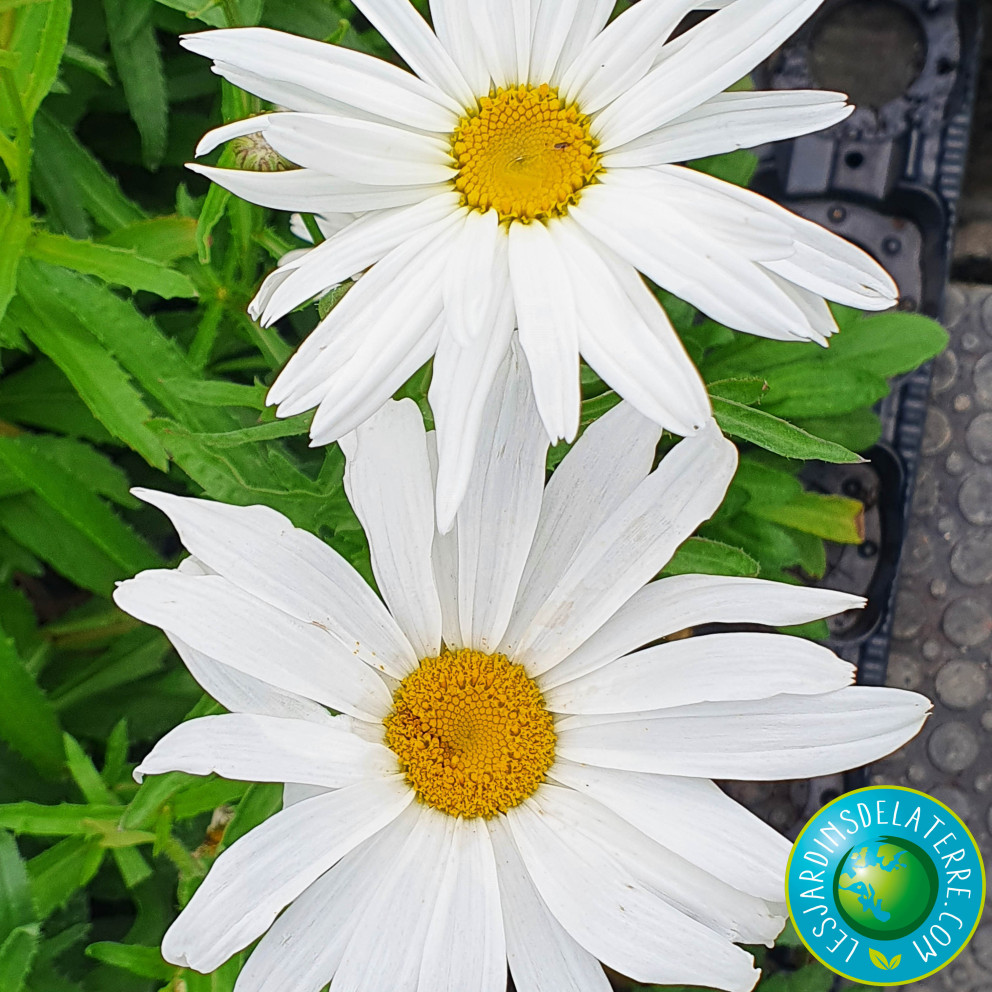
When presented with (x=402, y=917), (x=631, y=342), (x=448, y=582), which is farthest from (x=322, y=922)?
(x=631, y=342)

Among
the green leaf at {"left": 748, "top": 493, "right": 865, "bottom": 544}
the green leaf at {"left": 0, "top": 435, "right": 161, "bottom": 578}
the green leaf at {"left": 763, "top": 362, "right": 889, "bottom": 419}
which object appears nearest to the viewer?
the green leaf at {"left": 0, "top": 435, "right": 161, "bottom": 578}

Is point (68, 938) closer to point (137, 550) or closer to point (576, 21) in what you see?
point (137, 550)

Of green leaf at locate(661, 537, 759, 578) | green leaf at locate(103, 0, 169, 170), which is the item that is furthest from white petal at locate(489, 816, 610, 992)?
green leaf at locate(103, 0, 169, 170)

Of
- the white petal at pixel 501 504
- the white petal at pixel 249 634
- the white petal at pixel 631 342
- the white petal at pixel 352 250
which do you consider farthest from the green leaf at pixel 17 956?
the white petal at pixel 631 342

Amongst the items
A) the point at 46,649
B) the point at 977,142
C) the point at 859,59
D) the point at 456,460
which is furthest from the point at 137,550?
the point at 977,142

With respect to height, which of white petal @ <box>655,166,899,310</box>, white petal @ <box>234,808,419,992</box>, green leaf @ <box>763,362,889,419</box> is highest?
white petal @ <box>655,166,899,310</box>

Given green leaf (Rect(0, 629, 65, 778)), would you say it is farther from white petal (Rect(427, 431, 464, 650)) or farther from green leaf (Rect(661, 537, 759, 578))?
green leaf (Rect(661, 537, 759, 578))

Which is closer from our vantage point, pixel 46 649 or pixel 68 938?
pixel 68 938

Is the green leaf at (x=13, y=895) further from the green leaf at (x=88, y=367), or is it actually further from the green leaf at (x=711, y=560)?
the green leaf at (x=711, y=560)
